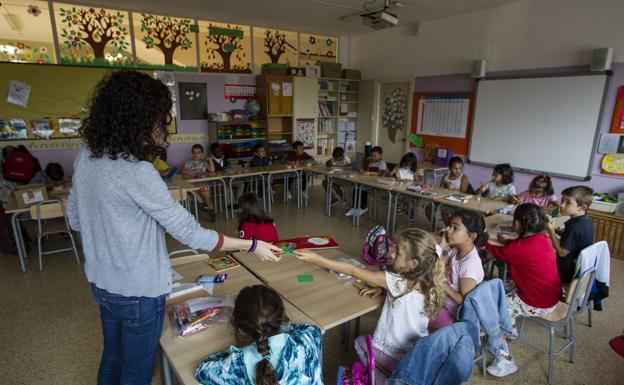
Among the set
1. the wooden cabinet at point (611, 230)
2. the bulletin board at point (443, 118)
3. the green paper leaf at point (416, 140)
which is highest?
the bulletin board at point (443, 118)

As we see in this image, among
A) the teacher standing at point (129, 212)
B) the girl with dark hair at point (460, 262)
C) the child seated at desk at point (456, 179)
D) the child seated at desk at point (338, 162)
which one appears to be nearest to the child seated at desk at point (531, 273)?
the girl with dark hair at point (460, 262)

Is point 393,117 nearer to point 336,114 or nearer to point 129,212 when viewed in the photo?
Answer: point 336,114

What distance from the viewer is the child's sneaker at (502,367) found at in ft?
8.02

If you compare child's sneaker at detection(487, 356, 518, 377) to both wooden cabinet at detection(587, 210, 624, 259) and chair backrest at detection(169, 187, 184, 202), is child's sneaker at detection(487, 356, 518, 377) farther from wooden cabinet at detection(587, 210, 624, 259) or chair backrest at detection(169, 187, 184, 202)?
chair backrest at detection(169, 187, 184, 202)

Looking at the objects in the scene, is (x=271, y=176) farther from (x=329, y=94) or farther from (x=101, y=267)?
(x=101, y=267)

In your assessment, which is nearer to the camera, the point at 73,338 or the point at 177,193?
the point at 73,338

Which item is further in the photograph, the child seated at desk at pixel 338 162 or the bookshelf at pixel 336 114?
the bookshelf at pixel 336 114

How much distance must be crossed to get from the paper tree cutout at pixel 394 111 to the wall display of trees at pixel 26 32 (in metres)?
6.15

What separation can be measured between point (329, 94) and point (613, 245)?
233 inches

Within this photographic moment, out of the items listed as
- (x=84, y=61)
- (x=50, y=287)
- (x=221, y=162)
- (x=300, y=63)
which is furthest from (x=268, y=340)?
(x=300, y=63)

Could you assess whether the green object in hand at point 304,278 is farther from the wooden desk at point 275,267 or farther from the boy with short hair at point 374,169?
the boy with short hair at point 374,169

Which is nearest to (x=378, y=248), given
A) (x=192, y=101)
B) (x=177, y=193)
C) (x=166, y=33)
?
(x=177, y=193)

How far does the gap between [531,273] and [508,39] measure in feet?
15.2

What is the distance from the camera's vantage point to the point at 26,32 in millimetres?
5461
